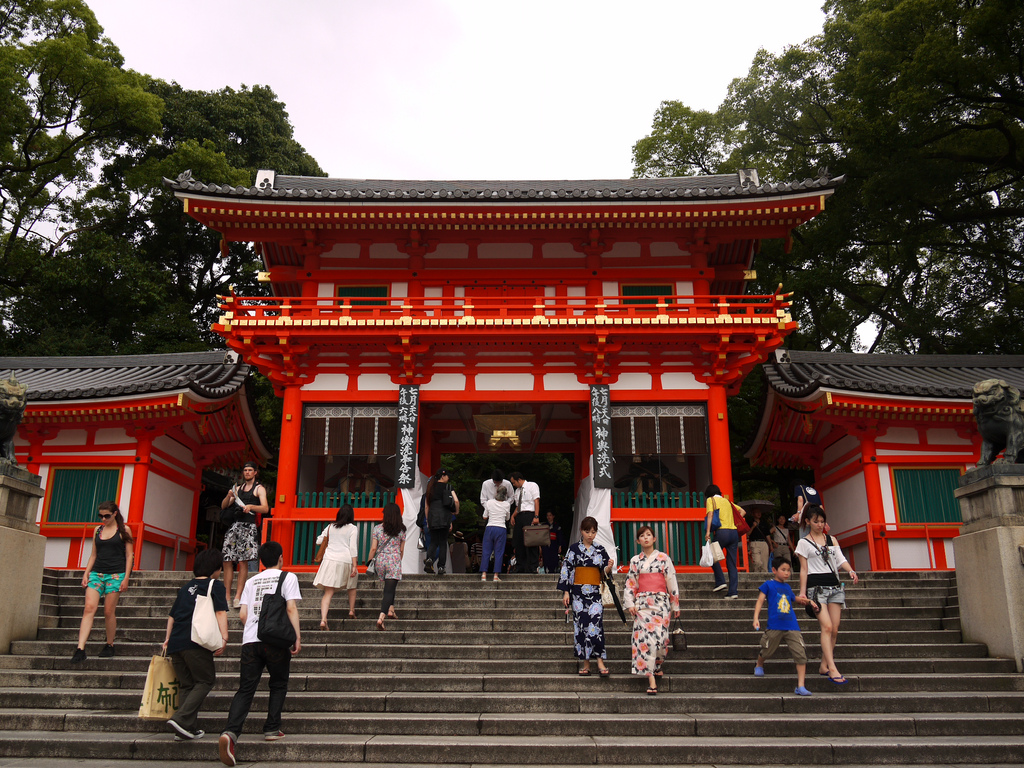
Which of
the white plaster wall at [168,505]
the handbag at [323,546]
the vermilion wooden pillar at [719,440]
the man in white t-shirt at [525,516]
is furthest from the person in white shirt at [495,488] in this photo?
the white plaster wall at [168,505]

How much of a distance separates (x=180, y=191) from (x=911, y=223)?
20.8 metres

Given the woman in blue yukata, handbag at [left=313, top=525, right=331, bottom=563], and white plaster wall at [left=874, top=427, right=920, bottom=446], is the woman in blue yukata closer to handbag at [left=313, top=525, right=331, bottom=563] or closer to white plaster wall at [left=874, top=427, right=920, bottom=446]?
handbag at [left=313, top=525, right=331, bottom=563]

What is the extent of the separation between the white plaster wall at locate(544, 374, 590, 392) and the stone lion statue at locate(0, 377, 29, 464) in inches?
340

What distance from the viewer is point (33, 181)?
25.5 metres

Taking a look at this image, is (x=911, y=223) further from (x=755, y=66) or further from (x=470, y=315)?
(x=470, y=315)

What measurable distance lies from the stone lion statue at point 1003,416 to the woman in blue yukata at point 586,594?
15.8ft

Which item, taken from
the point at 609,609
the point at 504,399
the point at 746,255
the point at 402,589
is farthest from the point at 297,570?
the point at 746,255

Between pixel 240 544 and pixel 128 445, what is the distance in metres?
6.82

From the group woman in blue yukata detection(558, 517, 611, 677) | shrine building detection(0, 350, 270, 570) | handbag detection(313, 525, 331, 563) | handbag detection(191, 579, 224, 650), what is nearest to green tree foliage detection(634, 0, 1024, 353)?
shrine building detection(0, 350, 270, 570)

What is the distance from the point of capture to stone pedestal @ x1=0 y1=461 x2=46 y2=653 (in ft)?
27.7

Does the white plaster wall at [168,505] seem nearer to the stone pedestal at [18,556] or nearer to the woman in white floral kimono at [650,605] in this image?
the stone pedestal at [18,556]

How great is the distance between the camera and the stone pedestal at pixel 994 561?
7883mm

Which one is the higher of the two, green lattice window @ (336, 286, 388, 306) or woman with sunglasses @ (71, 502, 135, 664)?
green lattice window @ (336, 286, 388, 306)

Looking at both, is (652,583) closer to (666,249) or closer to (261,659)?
(261,659)
